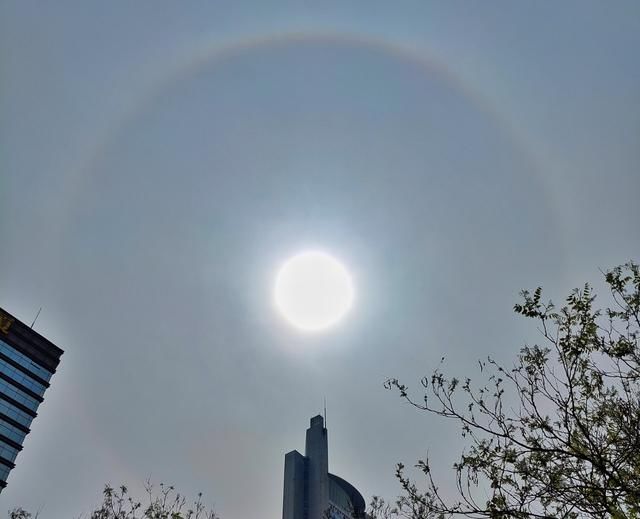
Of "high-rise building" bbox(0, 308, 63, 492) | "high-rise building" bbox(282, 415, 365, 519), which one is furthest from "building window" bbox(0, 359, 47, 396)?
"high-rise building" bbox(282, 415, 365, 519)

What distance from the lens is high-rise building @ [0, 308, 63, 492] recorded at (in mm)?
87312

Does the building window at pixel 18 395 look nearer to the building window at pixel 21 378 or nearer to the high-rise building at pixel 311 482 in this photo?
the building window at pixel 21 378

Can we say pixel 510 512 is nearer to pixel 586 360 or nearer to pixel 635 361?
pixel 586 360

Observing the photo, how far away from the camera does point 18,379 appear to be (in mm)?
91438

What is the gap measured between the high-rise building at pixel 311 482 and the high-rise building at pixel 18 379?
55094 mm

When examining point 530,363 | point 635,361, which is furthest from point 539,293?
point 635,361

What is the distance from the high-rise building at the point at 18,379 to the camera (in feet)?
286

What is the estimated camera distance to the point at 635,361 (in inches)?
432

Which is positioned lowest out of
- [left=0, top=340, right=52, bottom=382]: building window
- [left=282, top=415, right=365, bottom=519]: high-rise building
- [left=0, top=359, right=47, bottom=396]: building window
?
[left=282, top=415, right=365, bottom=519]: high-rise building

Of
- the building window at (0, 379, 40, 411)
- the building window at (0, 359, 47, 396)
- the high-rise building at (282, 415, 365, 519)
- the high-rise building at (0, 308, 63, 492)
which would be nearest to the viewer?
the high-rise building at (0, 308, 63, 492)

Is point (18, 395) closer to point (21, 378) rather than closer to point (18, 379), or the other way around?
point (18, 379)

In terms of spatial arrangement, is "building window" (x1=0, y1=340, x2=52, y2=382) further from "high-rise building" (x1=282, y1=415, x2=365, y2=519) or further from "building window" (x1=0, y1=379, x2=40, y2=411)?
"high-rise building" (x1=282, y1=415, x2=365, y2=519)

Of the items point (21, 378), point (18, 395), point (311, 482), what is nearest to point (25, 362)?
point (21, 378)

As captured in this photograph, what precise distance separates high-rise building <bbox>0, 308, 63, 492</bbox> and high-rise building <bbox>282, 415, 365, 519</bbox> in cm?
5509
